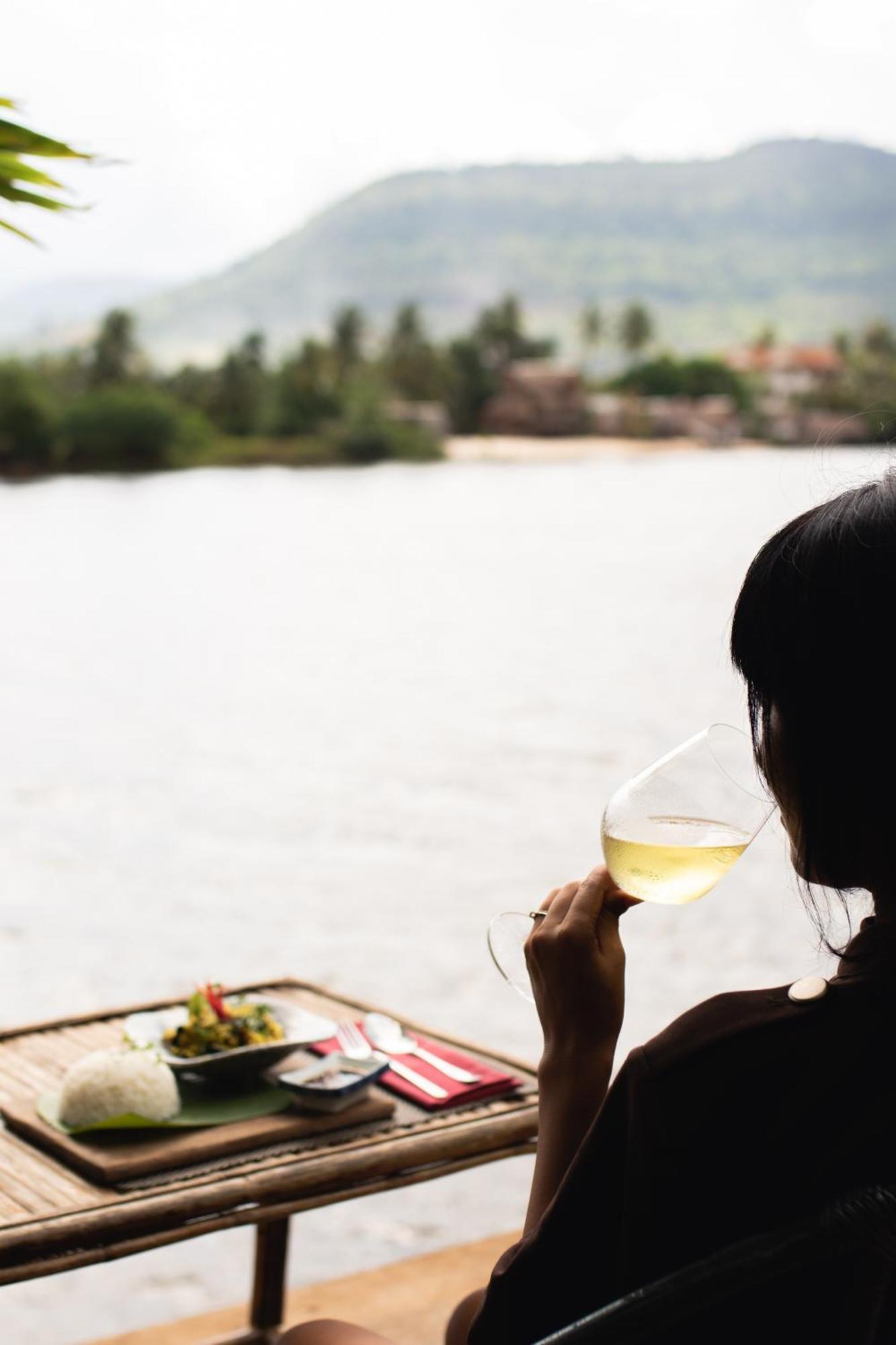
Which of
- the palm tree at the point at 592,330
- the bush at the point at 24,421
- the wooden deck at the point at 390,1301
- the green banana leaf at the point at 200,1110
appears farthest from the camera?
the palm tree at the point at 592,330

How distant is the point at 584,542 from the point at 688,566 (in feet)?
10.8

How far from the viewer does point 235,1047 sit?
129cm

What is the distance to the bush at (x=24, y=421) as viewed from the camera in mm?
17188

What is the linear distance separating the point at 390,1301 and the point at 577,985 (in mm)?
1413

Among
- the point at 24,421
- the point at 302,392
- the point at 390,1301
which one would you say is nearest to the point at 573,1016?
the point at 390,1301

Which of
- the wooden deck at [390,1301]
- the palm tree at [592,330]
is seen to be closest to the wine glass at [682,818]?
the wooden deck at [390,1301]

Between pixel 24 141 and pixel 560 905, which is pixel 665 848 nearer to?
pixel 560 905

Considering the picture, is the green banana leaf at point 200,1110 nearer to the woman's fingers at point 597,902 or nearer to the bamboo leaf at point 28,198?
the woman's fingers at point 597,902

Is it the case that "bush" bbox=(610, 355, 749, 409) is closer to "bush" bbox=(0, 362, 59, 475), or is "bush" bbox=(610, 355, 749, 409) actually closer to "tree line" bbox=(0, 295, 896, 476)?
"tree line" bbox=(0, 295, 896, 476)

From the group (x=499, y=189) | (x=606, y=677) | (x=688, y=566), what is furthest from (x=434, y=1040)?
(x=499, y=189)

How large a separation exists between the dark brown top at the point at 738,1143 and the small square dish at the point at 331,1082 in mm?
571

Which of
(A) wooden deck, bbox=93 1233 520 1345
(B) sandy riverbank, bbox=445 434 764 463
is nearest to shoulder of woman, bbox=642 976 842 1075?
(A) wooden deck, bbox=93 1233 520 1345

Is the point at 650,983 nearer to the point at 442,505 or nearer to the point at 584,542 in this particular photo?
the point at 584,542

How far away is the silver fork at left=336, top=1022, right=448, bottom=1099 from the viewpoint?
4.26 feet
